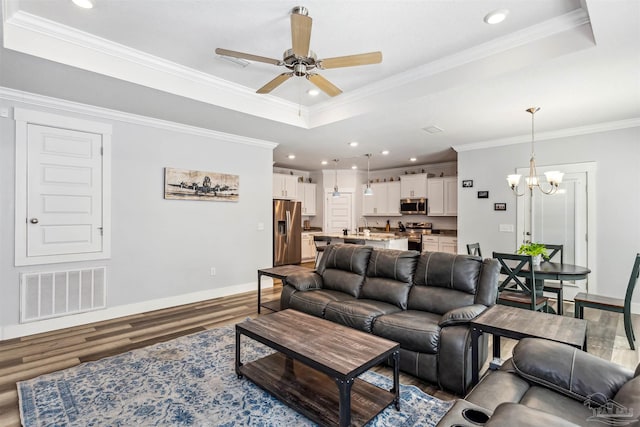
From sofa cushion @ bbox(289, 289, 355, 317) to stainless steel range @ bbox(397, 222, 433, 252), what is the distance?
15.1 ft

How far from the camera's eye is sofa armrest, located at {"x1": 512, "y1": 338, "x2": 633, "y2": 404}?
1.48m

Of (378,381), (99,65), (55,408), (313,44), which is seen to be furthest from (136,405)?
(313,44)

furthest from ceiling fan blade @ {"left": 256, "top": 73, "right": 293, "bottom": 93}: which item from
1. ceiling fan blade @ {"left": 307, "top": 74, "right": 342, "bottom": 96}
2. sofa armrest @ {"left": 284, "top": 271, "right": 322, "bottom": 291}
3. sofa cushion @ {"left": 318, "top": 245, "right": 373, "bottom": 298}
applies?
sofa armrest @ {"left": 284, "top": 271, "right": 322, "bottom": 291}

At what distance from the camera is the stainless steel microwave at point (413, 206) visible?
314 inches

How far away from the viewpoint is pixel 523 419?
3.60ft

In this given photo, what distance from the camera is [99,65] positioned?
2.98 m

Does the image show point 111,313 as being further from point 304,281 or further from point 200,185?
point 304,281

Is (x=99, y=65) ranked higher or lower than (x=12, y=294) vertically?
higher

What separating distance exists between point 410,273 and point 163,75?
329 cm

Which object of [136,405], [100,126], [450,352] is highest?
[100,126]

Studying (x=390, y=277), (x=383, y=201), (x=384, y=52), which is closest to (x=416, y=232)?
(x=383, y=201)

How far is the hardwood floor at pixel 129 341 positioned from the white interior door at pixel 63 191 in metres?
0.98

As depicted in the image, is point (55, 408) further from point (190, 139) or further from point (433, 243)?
point (433, 243)

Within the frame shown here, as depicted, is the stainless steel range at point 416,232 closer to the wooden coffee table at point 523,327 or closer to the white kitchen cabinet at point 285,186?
the white kitchen cabinet at point 285,186
